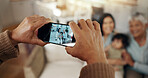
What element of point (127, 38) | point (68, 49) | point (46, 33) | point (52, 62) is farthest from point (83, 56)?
point (127, 38)

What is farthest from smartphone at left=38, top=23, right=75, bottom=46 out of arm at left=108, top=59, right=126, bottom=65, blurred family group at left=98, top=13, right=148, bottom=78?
arm at left=108, top=59, right=126, bottom=65

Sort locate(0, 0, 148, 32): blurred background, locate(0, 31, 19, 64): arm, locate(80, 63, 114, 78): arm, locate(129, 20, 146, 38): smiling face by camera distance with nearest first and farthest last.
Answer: locate(80, 63, 114, 78): arm, locate(0, 31, 19, 64): arm, locate(0, 0, 148, 32): blurred background, locate(129, 20, 146, 38): smiling face

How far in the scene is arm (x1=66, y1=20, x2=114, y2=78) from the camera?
0.35 meters

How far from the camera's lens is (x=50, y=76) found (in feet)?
2.70

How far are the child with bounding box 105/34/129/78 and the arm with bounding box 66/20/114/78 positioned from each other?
758mm

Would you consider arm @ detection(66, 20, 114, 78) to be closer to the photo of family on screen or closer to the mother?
the photo of family on screen

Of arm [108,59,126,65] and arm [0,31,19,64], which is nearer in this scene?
arm [0,31,19,64]

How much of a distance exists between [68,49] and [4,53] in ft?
0.79

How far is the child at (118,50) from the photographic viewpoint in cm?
111

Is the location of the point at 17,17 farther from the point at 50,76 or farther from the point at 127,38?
the point at 127,38

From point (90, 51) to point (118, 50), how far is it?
84 centimetres

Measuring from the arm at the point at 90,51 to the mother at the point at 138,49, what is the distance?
0.73m

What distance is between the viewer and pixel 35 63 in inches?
38.0

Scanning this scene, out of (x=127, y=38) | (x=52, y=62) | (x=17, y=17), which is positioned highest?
(x=17, y=17)
